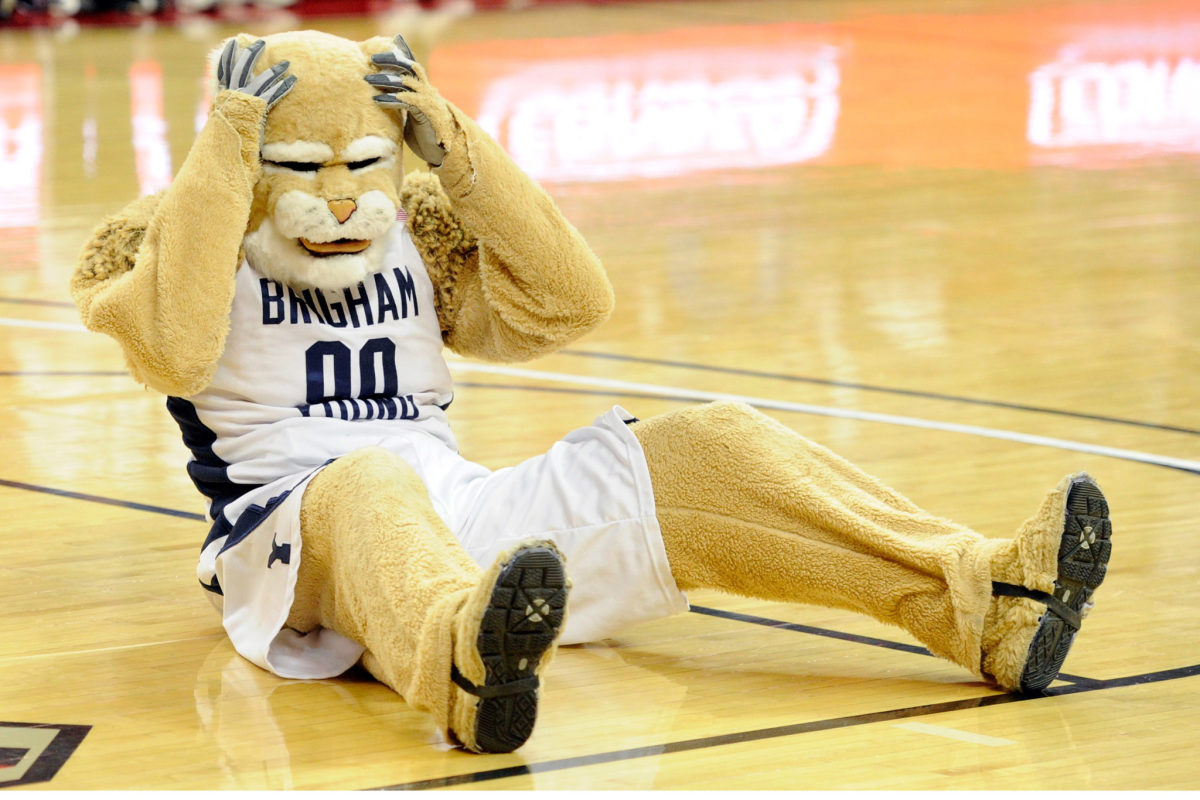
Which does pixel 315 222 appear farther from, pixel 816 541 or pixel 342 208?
pixel 816 541

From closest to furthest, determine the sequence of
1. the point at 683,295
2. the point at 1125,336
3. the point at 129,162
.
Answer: the point at 1125,336 < the point at 683,295 < the point at 129,162

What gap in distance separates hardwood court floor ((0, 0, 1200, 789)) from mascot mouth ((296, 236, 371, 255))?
0.56 meters

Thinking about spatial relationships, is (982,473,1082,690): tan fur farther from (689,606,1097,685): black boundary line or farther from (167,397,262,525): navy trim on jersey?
(167,397,262,525): navy trim on jersey

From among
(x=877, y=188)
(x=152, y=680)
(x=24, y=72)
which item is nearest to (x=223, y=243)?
(x=152, y=680)

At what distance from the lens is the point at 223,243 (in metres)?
2.39

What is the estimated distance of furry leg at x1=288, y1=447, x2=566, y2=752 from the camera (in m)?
2.00

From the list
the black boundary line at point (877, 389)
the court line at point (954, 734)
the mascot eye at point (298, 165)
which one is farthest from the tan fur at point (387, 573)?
the black boundary line at point (877, 389)

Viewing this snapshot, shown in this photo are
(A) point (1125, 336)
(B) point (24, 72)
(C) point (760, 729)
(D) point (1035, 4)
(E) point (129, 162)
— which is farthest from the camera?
(D) point (1035, 4)

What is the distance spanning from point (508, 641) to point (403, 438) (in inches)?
23.3

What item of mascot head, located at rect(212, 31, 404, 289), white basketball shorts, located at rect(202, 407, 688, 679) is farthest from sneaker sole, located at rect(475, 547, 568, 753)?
mascot head, located at rect(212, 31, 404, 289)

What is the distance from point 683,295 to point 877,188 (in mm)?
1968

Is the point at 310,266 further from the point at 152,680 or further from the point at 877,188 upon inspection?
the point at 877,188

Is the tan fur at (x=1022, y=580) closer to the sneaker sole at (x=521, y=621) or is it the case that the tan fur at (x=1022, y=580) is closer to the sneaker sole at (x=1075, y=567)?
the sneaker sole at (x=1075, y=567)

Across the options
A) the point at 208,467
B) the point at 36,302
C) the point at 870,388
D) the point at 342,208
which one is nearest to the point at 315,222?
the point at 342,208
